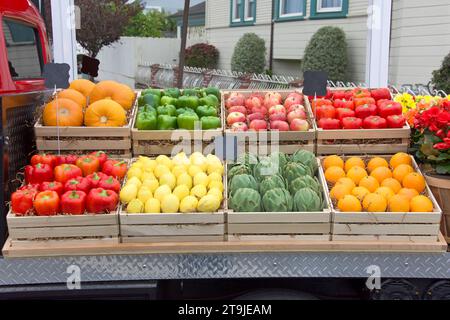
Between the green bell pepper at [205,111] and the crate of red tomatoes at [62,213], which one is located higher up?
the green bell pepper at [205,111]

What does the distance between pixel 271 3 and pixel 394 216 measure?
13.3 m

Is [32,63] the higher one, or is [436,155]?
[32,63]

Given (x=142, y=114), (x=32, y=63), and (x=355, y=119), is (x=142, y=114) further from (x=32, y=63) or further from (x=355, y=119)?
(x=32, y=63)

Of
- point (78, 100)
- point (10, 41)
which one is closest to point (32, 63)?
point (10, 41)

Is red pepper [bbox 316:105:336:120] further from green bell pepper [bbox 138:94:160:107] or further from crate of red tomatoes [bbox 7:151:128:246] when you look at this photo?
crate of red tomatoes [bbox 7:151:128:246]

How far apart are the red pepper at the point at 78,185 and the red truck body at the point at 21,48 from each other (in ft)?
4.75

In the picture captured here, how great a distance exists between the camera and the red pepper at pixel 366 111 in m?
3.10

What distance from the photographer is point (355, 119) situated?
3.03m

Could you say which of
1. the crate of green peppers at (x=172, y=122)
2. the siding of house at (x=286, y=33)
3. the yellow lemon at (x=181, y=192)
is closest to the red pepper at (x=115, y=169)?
the crate of green peppers at (x=172, y=122)

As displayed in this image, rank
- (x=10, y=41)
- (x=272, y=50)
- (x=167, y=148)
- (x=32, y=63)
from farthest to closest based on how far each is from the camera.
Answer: (x=272, y=50) < (x=32, y=63) < (x=10, y=41) < (x=167, y=148)

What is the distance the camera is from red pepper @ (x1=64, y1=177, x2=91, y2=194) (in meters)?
2.47

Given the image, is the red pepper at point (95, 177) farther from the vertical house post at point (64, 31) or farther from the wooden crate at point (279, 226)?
the vertical house post at point (64, 31)

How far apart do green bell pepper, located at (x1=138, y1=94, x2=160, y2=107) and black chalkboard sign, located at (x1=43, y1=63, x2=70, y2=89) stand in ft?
2.04

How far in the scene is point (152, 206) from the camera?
7.92 ft
